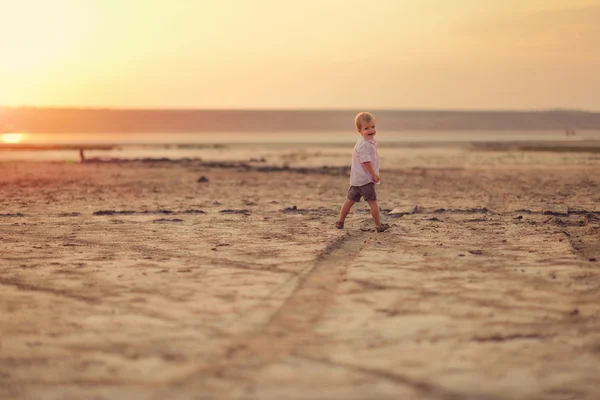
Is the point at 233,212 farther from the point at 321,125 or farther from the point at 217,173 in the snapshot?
the point at 321,125

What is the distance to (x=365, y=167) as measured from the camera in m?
8.30

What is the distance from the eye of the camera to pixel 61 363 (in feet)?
12.5

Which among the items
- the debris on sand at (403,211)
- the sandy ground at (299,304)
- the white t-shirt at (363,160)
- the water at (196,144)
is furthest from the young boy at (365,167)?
the water at (196,144)

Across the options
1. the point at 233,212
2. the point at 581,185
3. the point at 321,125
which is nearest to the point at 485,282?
the point at 233,212

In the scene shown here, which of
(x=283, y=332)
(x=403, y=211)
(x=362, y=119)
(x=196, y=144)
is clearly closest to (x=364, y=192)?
(x=362, y=119)

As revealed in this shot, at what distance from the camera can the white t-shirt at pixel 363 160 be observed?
8.28 m

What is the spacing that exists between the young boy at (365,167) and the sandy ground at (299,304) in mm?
387

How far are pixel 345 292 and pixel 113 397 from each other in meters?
2.24

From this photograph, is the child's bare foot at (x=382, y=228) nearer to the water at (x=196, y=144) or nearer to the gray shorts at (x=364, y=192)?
the gray shorts at (x=364, y=192)

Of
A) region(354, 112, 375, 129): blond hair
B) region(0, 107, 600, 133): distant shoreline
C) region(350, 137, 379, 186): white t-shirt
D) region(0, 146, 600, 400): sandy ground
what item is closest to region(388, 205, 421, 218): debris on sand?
region(0, 146, 600, 400): sandy ground

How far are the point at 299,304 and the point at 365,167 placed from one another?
3713 millimetres

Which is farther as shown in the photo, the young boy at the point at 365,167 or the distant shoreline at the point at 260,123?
the distant shoreline at the point at 260,123

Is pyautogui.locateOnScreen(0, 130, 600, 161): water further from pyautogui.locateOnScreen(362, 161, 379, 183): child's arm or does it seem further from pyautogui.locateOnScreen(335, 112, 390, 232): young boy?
pyautogui.locateOnScreen(362, 161, 379, 183): child's arm

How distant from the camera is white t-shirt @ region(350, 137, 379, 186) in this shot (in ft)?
27.2
